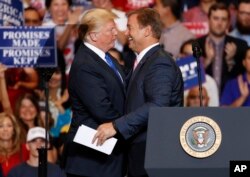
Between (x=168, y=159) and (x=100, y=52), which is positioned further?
→ (x=100, y=52)

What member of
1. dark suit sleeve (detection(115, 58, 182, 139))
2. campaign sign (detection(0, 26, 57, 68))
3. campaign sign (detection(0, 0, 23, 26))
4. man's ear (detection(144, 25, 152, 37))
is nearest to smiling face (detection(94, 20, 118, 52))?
man's ear (detection(144, 25, 152, 37))

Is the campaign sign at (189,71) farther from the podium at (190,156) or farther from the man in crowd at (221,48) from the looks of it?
the podium at (190,156)

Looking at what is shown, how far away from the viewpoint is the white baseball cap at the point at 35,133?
8.84 meters

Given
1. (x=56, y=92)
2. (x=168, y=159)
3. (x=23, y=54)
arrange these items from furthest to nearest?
(x=56, y=92)
(x=23, y=54)
(x=168, y=159)

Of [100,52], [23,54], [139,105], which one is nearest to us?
[139,105]

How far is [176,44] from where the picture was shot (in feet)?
32.5

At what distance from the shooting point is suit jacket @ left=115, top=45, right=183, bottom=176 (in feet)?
19.7

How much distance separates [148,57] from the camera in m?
6.21

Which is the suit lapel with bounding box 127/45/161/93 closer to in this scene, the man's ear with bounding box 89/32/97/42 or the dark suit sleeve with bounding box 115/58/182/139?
the dark suit sleeve with bounding box 115/58/182/139

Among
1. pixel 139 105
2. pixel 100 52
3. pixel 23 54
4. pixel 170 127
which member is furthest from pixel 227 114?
pixel 23 54

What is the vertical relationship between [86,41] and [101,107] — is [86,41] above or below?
above

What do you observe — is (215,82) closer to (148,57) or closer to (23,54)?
(23,54)

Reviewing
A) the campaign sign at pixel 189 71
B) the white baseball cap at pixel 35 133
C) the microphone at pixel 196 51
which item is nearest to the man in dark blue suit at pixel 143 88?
the microphone at pixel 196 51

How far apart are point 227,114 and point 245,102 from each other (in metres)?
4.41
